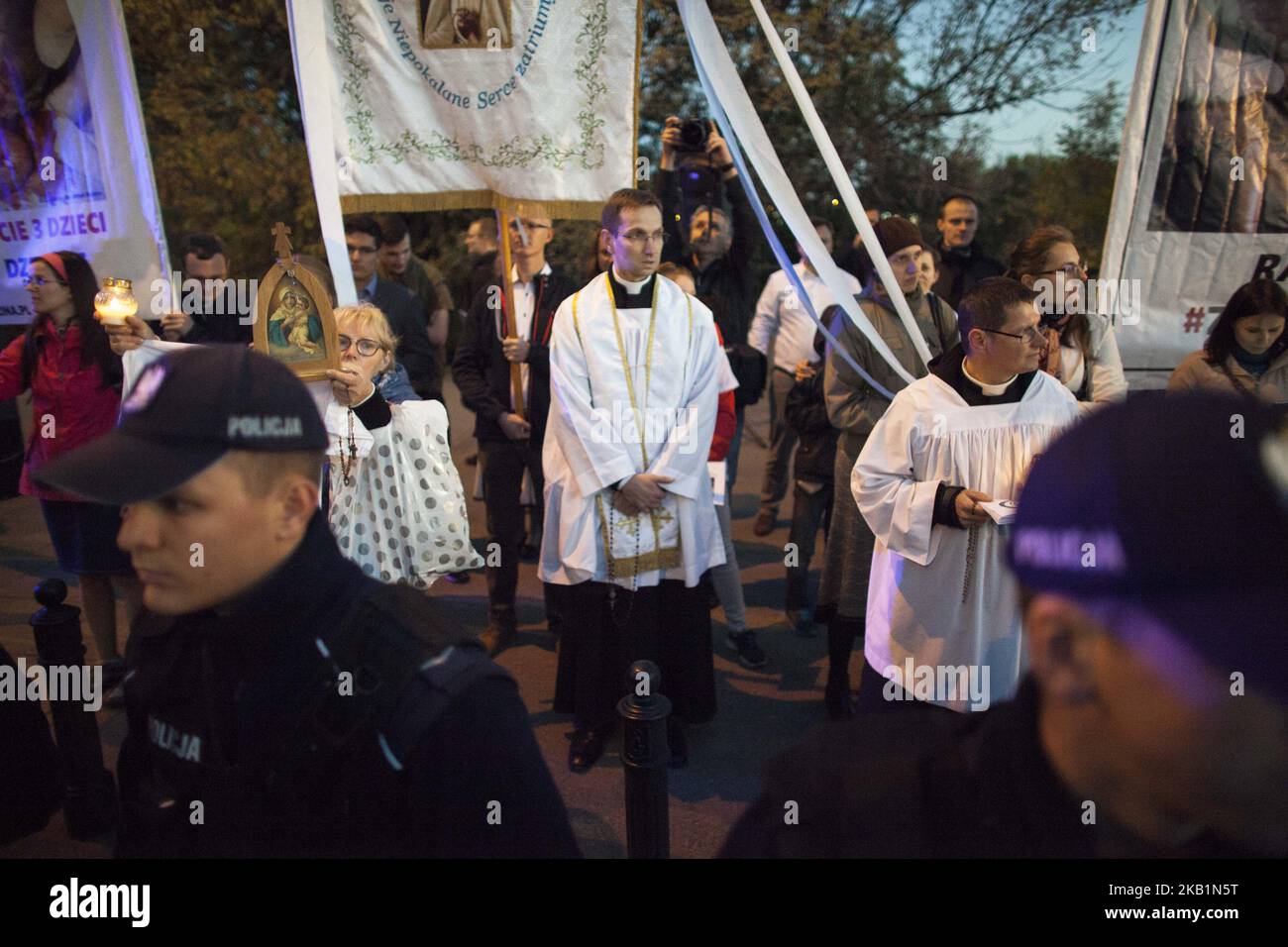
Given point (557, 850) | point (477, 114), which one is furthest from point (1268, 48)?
point (557, 850)

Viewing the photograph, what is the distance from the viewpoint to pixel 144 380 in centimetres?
157

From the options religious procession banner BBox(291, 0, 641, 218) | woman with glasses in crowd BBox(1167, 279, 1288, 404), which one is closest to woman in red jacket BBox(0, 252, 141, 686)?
religious procession banner BBox(291, 0, 641, 218)

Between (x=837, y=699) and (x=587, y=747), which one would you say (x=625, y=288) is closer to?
(x=587, y=747)

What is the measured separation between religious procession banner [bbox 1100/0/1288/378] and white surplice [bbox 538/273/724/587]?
6.50 feet

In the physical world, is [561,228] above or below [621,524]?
above

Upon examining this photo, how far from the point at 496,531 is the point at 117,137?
247cm

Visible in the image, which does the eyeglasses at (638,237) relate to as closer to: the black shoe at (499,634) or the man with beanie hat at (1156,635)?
the black shoe at (499,634)

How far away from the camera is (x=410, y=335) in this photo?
18.3 feet

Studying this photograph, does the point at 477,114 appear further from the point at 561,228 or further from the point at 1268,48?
the point at 561,228

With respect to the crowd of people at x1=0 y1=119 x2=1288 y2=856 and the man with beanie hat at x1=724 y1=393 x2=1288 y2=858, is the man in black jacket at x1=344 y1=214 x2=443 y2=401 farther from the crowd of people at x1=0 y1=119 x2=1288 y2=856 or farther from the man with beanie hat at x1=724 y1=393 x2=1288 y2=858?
the man with beanie hat at x1=724 y1=393 x2=1288 y2=858

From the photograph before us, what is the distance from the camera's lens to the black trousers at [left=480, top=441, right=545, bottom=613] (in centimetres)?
514

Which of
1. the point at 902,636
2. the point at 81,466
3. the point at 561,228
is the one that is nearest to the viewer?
the point at 81,466

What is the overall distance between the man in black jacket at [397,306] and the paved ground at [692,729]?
1.36 m
